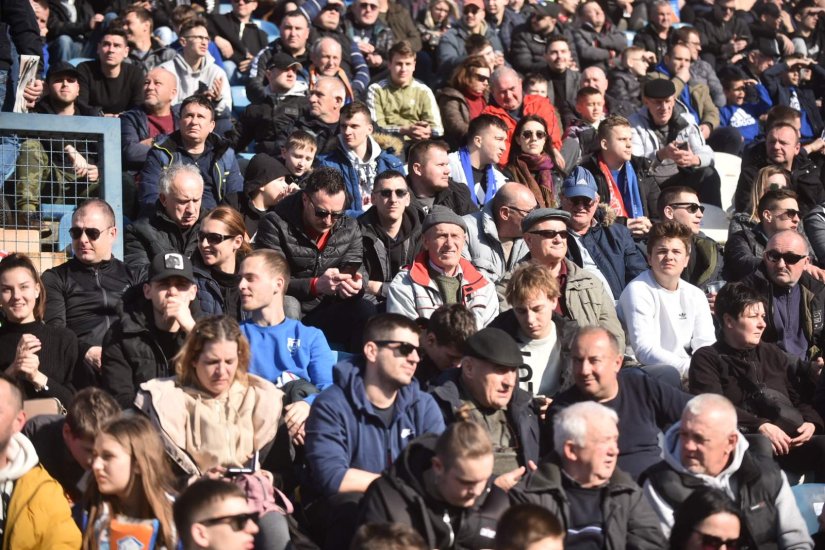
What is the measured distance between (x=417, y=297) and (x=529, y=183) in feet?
7.83

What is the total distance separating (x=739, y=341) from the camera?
719 centimetres

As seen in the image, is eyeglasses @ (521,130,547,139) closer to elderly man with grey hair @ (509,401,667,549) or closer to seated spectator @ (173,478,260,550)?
elderly man with grey hair @ (509,401,667,549)

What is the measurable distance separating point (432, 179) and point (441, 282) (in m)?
1.51

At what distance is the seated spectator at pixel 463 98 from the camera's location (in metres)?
10.7

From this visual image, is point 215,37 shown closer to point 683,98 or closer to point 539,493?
point 683,98

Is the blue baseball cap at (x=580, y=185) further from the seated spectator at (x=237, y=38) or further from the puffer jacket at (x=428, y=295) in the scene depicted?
the seated spectator at (x=237, y=38)

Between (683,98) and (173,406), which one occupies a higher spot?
(173,406)

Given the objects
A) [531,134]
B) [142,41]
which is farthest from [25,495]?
[142,41]

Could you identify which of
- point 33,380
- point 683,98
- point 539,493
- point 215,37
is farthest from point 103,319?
point 683,98

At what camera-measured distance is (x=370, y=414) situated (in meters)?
5.96

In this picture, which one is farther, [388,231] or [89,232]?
[388,231]

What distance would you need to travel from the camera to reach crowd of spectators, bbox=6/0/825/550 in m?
5.53

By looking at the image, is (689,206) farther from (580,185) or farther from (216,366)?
(216,366)

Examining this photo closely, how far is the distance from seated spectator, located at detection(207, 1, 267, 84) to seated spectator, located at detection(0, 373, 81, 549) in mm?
6487
